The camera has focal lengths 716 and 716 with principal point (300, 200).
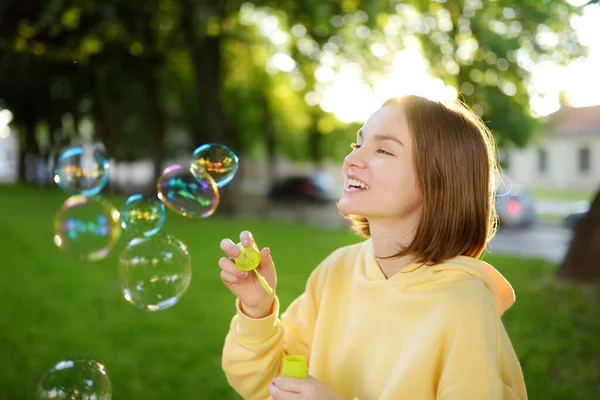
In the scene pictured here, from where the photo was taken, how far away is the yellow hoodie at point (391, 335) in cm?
158

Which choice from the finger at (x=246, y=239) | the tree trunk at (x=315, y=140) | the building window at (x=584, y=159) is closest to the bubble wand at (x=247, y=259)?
the finger at (x=246, y=239)

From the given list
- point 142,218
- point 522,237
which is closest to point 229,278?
point 142,218

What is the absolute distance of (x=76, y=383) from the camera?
276 cm

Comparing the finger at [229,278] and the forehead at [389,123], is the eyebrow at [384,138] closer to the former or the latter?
the forehead at [389,123]

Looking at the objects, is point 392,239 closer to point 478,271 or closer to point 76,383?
point 478,271

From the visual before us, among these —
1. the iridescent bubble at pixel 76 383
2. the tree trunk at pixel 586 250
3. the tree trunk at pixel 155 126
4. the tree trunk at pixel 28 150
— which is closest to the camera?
the iridescent bubble at pixel 76 383

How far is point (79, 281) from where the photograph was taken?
8266mm

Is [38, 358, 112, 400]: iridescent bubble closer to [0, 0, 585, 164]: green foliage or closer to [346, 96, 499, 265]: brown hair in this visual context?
[346, 96, 499, 265]: brown hair

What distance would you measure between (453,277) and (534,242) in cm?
1514

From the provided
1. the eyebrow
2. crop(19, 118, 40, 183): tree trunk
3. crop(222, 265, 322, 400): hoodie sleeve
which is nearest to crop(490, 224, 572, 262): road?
crop(222, 265, 322, 400): hoodie sleeve

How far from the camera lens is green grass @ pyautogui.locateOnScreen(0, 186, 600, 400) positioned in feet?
15.2

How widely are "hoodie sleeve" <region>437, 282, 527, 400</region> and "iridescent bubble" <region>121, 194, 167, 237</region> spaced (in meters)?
1.89

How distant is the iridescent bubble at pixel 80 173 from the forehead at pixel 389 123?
8.40 feet

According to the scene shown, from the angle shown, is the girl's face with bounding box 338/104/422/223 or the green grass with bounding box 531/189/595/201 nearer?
the girl's face with bounding box 338/104/422/223
